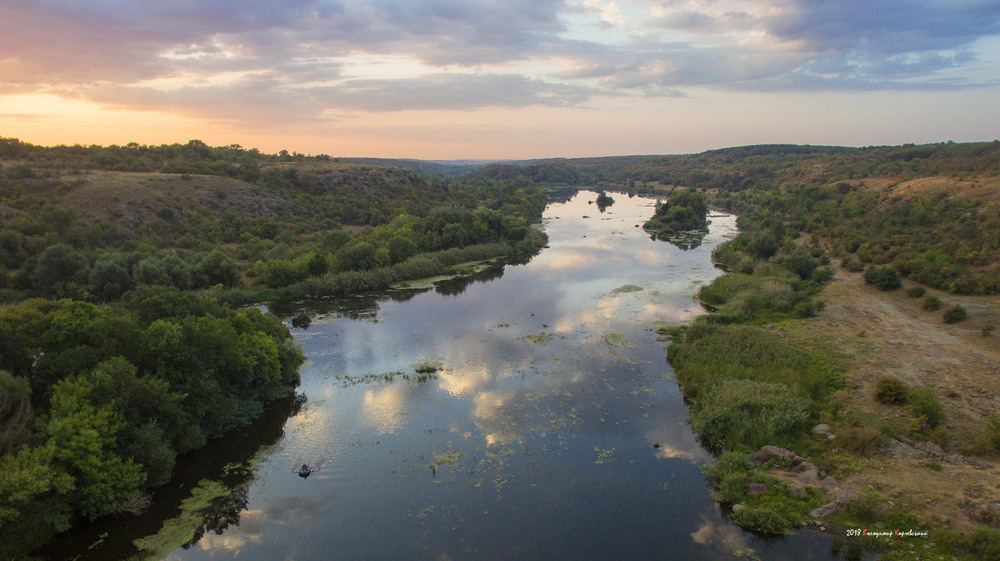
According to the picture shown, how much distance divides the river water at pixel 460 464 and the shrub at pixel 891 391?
7686 mm

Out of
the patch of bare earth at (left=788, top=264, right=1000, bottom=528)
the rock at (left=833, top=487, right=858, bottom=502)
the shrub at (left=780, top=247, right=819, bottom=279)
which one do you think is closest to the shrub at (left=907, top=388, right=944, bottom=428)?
the patch of bare earth at (left=788, top=264, right=1000, bottom=528)

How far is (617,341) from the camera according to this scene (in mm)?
30250

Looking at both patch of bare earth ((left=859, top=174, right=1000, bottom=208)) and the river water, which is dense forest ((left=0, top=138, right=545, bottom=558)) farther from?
patch of bare earth ((left=859, top=174, right=1000, bottom=208))

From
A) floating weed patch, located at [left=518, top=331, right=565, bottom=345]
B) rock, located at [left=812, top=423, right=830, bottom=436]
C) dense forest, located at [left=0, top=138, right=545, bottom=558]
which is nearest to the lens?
dense forest, located at [left=0, top=138, right=545, bottom=558]

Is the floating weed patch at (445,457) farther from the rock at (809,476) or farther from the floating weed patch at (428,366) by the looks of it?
the rock at (809,476)

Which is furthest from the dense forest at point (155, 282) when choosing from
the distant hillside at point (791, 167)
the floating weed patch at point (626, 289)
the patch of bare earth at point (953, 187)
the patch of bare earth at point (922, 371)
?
the distant hillside at point (791, 167)

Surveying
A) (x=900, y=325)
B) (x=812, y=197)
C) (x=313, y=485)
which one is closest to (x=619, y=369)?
(x=313, y=485)

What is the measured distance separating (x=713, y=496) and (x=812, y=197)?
245ft

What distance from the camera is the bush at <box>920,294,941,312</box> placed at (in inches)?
1310

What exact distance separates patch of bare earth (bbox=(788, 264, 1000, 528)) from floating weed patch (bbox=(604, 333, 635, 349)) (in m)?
9.05

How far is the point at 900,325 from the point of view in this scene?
30.8 meters

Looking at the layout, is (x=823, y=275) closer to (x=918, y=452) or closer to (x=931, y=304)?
(x=931, y=304)

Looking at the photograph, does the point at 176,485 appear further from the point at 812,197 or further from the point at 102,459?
the point at 812,197

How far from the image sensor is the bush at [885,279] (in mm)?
38250
